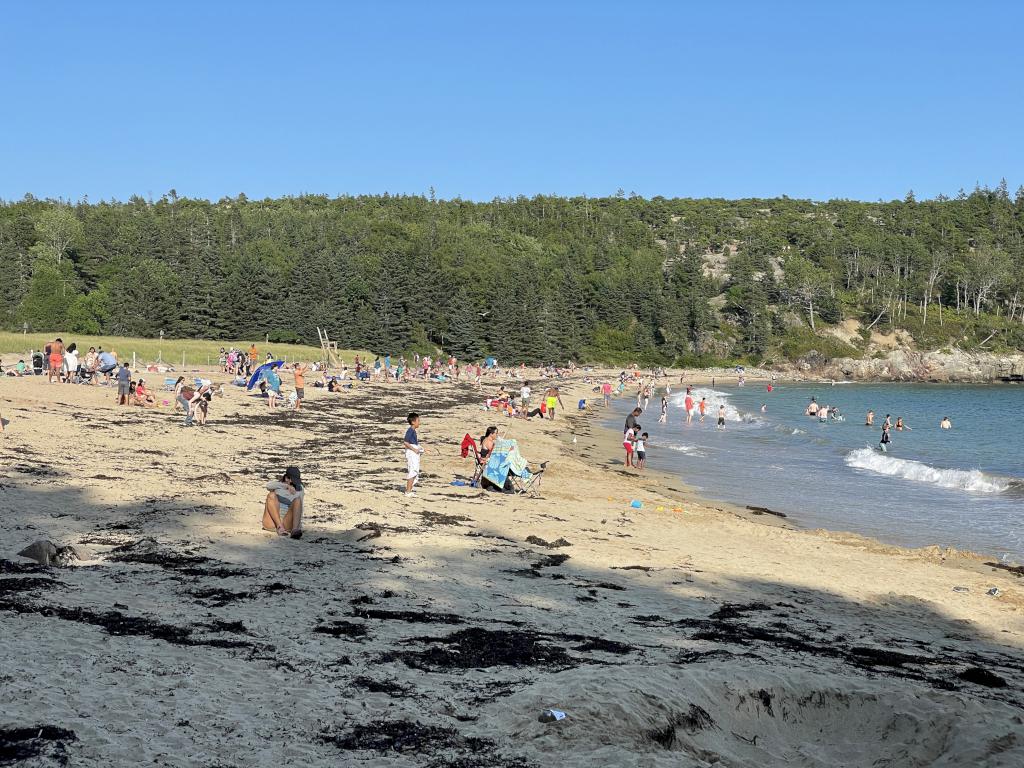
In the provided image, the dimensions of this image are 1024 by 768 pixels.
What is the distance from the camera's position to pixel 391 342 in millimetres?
83812

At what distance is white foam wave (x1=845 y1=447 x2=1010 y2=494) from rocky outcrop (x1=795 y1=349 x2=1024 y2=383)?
8611cm

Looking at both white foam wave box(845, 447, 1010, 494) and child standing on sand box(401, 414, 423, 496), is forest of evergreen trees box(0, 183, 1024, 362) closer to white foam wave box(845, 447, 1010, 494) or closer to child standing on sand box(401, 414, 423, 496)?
white foam wave box(845, 447, 1010, 494)

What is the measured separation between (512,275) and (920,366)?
56.3 metres

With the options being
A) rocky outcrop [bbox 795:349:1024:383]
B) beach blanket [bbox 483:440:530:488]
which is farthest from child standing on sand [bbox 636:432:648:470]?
rocky outcrop [bbox 795:349:1024:383]

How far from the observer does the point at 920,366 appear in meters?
114

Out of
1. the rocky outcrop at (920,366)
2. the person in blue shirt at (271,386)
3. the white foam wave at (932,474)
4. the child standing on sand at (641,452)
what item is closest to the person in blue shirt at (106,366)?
the person in blue shirt at (271,386)

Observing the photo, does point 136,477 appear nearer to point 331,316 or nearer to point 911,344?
point 331,316

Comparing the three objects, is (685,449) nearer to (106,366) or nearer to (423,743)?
(106,366)

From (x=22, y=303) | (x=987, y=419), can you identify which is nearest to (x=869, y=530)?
(x=987, y=419)

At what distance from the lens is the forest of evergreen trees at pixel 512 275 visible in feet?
267

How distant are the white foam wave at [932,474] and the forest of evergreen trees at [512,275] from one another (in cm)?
6023

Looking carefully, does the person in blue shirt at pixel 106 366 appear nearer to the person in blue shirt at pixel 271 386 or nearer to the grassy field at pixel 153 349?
the person in blue shirt at pixel 271 386

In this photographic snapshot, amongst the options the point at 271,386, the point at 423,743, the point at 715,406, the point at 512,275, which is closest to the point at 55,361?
the point at 271,386

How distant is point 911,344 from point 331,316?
81.3 m
